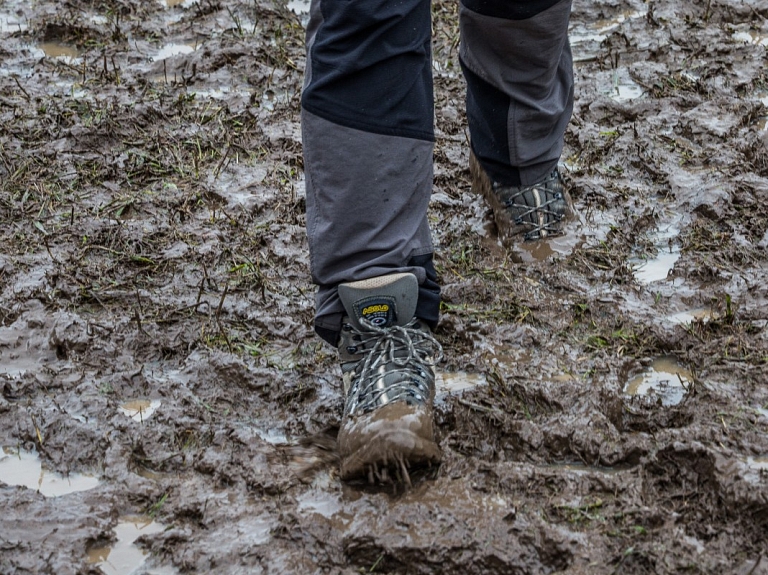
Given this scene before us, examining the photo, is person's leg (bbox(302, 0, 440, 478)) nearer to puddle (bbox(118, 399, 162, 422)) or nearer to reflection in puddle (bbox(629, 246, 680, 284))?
puddle (bbox(118, 399, 162, 422))

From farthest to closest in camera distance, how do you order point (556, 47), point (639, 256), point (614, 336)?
point (639, 256)
point (556, 47)
point (614, 336)

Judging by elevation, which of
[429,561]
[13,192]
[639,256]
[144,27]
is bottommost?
[429,561]

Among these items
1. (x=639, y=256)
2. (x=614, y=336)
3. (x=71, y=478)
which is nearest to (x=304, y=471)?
(x=71, y=478)

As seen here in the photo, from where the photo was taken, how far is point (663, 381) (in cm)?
251

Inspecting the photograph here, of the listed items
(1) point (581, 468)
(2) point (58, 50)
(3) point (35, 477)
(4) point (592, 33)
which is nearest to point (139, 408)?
(3) point (35, 477)

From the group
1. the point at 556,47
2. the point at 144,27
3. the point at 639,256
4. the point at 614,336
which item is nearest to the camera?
the point at 614,336

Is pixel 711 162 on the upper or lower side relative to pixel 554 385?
upper

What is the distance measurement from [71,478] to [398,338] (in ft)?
2.94

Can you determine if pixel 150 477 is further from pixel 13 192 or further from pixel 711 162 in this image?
pixel 711 162

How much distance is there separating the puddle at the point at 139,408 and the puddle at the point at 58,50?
2875mm

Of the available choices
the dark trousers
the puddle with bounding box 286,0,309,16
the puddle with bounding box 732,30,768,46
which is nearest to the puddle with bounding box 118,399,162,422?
the dark trousers

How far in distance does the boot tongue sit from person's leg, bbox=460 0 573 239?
36.0 inches

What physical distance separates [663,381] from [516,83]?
1058 mm

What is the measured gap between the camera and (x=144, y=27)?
507 cm
